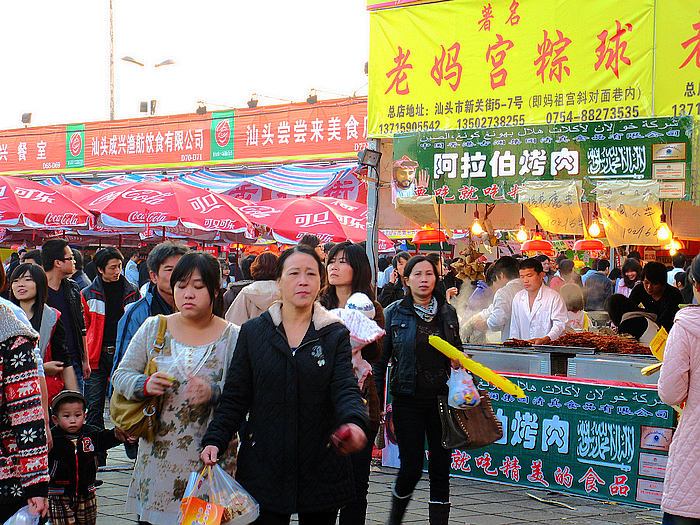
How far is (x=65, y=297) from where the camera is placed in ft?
22.8

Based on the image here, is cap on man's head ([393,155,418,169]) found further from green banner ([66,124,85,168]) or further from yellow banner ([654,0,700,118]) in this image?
green banner ([66,124,85,168])

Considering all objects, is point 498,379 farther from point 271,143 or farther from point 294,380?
point 271,143

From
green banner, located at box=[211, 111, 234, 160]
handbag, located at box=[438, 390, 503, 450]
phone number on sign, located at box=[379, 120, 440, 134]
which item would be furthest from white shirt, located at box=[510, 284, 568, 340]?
green banner, located at box=[211, 111, 234, 160]

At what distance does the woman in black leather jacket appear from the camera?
5352 mm

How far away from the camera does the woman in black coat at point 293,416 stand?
3373 millimetres

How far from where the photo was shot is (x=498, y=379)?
520cm

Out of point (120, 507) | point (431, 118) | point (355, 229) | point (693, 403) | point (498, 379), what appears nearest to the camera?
point (693, 403)

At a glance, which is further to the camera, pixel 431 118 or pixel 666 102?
pixel 431 118

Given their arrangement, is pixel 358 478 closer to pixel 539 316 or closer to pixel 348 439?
pixel 348 439

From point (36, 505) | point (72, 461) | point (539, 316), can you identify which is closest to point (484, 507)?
point (539, 316)

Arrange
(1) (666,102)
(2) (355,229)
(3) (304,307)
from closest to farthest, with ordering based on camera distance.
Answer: (3) (304,307), (1) (666,102), (2) (355,229)

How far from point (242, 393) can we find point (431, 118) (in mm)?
5875

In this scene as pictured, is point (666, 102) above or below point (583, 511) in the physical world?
above

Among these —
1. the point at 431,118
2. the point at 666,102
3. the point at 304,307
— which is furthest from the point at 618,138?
the point at 304,307
